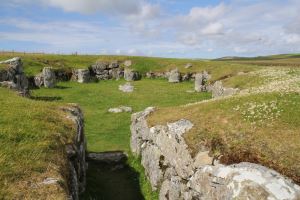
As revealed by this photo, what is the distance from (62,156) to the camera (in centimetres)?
2230

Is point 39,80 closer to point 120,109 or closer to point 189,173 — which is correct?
point 120,109

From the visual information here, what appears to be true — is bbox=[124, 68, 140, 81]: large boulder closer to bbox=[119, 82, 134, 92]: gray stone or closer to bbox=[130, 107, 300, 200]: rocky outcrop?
bbox=[119, 82, 134, 92]: gray stone

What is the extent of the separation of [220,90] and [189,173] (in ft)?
130

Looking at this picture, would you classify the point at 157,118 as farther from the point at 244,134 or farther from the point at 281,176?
the point at 281,176

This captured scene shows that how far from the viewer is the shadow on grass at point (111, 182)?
30.4m

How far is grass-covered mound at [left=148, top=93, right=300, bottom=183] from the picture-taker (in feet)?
75.7

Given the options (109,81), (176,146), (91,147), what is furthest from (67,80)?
(176,146)

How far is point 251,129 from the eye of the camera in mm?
26156

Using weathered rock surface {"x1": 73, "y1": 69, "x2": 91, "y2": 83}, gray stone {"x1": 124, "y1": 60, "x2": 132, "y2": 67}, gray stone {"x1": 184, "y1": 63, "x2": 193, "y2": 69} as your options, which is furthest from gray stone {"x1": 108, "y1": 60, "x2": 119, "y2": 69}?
gray stone {"x1": 184, "y1": 63, "x2": 193, "y2": 69}

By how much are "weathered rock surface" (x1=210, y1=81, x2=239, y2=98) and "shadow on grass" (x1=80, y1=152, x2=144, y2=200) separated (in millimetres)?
26282

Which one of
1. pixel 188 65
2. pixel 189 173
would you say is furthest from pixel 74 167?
pixel 188 65

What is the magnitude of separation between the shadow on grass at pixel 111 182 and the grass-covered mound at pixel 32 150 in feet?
20.8

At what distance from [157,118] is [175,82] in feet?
163

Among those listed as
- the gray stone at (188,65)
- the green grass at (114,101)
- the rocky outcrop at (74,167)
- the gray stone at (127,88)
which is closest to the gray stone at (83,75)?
the green grass at (114,101)
